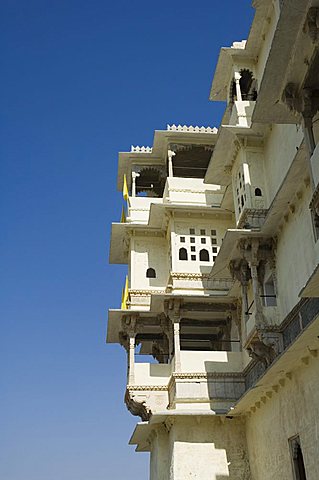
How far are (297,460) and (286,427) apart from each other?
94 cm

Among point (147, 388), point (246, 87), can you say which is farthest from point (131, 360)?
point (246, 87)

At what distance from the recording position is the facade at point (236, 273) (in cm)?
1416

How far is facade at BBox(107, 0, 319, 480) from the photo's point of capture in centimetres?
1416

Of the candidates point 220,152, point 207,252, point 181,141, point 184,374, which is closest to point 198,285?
point 207,252

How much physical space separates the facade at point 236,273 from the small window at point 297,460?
31 millimetres

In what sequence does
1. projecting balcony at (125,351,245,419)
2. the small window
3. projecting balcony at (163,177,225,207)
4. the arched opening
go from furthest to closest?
projecting balcony at (163,177,225,207)
the arched opening
projecting balcony at (125,351,245,419)
the small window

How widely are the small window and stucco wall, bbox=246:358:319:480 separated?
10.0 inches

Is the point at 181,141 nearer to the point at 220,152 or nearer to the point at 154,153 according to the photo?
the point at 154,153

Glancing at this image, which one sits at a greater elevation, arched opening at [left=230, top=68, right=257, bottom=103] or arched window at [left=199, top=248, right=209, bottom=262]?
arched opening at [left=230, top=68, right=257, bottom=103]

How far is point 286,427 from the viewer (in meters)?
17.0

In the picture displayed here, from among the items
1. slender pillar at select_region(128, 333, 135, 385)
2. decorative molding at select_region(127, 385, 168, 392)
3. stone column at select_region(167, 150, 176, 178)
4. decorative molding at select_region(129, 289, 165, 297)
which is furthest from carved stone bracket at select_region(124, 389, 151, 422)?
stone column at select_region(167, 150, 176, 178)

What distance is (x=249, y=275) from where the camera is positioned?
2077 cm

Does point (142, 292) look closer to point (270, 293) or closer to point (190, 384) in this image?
point (190, 384)

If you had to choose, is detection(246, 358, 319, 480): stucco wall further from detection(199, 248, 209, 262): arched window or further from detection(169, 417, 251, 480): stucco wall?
detection(199, 248, 209, 262): arched window
